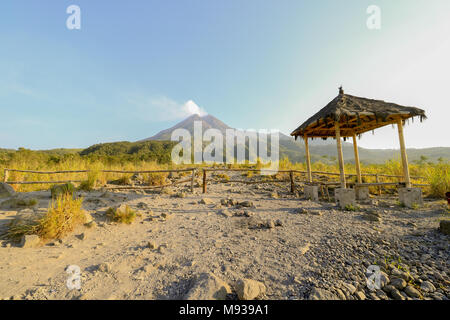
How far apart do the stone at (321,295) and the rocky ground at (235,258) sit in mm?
11

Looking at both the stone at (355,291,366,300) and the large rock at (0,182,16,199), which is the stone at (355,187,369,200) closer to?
the stone at (355,291,366,300)

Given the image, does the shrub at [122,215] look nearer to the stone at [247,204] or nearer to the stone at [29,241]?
the stone at [29,241]

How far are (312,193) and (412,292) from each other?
17.0ft

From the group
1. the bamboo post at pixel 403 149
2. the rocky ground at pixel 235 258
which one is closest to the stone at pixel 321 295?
the rocky ground at pixel 235 258

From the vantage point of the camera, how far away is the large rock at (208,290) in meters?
1.83

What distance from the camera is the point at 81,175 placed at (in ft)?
27.6

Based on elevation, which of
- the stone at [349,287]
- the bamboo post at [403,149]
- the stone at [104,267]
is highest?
the bamboo post at [403,149]

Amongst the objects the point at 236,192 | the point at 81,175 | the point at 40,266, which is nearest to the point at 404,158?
the point at 236,192

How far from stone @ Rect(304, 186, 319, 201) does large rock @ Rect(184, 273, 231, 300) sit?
5990 millimetres

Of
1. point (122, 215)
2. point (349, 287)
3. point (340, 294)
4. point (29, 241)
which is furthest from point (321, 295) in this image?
point (29, 241)

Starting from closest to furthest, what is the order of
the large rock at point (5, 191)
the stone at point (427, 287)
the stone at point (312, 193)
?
the stone at point (427, 287) < the large rock at point (5, 191) < the stone at point (312, 193)

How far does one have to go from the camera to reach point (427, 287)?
208 cm
